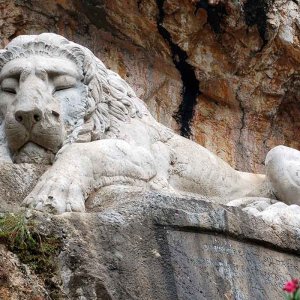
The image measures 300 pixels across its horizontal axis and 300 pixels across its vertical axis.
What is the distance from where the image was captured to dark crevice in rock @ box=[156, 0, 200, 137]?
9.12m

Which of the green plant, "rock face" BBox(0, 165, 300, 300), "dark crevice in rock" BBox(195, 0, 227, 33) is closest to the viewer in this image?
the green plant

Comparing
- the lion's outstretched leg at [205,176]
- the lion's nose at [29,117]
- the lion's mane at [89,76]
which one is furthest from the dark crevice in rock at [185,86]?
the lion's nose at [29,117]

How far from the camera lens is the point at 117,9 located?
897 centimetres

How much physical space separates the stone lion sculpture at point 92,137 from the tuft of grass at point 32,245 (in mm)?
709

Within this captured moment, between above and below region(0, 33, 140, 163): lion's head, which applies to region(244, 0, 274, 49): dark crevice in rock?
above

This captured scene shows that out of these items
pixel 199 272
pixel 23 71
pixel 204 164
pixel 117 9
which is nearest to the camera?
pixel 199 272

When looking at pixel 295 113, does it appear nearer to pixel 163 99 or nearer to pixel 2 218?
pixel 163 99

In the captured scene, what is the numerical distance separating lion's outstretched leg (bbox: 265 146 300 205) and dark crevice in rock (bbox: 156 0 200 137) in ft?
6.41

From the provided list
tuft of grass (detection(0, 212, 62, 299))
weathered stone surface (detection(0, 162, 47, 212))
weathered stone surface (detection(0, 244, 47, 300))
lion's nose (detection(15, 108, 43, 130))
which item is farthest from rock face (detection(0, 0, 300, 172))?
weathered stone surface (detection(0, 244, 47, 300))

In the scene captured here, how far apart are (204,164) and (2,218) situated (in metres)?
2.25

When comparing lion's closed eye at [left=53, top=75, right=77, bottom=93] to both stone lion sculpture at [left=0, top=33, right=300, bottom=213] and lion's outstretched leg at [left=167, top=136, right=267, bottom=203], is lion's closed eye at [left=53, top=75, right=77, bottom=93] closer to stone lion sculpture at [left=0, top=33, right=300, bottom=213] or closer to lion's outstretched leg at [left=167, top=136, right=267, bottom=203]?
stone lion sculpture at [left=0, top=33, right=300, bottom=213]

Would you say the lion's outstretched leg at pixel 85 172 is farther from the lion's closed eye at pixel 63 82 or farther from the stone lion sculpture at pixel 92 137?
the lion's closed eye at pixel 63 82

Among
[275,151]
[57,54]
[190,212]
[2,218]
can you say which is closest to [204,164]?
[275,151]

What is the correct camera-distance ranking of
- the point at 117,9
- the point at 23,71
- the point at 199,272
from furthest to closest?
the point at 117,9
the point at 23,71
the point at 199,272
